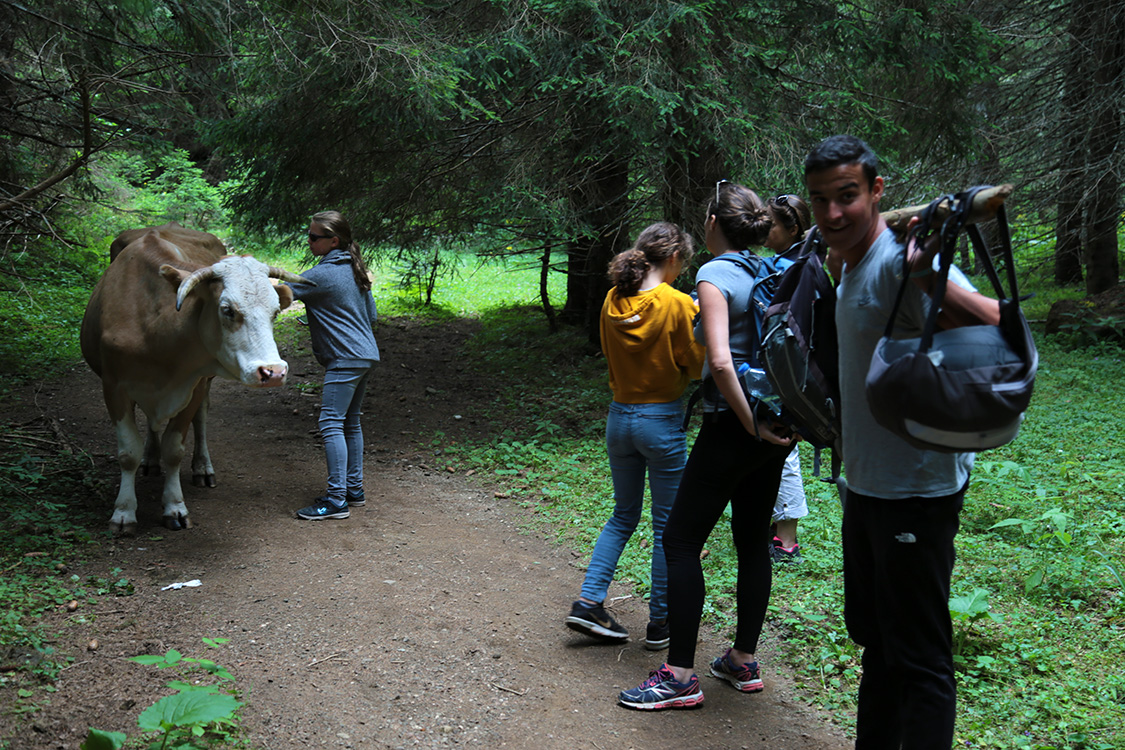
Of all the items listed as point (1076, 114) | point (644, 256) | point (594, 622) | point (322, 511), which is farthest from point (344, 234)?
point (1076, 114)

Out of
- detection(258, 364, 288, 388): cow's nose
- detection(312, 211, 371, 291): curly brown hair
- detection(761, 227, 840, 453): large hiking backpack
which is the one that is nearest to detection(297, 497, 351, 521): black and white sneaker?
detection(258, 364, 288, 388): cow's nose

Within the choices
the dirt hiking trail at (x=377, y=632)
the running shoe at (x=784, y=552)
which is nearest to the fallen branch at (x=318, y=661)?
the dirt hiking trail at (x=377, y=632)

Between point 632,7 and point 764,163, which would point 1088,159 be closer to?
point 764,163

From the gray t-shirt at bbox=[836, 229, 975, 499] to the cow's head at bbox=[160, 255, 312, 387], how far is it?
12.2 ft

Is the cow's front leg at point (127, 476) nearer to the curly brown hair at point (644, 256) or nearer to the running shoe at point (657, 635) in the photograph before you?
the running shoe at point (657, 635)

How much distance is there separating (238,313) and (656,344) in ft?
9.44

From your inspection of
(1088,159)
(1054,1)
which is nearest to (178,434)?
(1088,159)

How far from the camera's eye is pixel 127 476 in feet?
18.3

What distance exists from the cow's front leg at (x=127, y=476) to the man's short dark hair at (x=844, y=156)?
16.6 feet

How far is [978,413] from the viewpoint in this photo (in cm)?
193

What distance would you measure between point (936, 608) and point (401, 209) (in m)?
7.61

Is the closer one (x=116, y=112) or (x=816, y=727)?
(x=816, y=727)

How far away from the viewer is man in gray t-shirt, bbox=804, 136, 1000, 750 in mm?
2270

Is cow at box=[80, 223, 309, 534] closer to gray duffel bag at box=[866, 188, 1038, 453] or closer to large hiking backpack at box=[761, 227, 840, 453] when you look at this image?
large hiking backpack at box=[761, 227, 840, 453]
